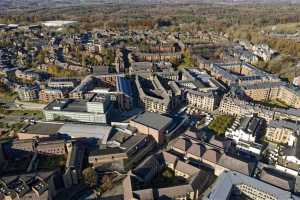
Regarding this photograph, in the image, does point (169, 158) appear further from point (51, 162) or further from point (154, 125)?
point (51, 162)

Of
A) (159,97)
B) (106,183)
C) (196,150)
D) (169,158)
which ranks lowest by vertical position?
(106,183)

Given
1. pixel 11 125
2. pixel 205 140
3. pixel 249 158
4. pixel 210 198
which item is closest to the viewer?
pixel 210 198

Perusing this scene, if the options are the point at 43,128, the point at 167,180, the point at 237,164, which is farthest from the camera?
the point at 43,128

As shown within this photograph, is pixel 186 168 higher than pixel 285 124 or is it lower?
lower

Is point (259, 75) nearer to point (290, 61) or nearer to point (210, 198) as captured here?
point (290, 61)

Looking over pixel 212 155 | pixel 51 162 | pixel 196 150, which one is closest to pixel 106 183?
pixel 51 162

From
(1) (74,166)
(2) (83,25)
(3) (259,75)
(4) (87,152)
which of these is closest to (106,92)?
(4) (87,152)

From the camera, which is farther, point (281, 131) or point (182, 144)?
point (281, 131)
